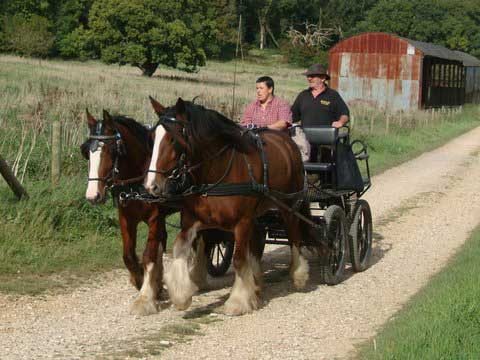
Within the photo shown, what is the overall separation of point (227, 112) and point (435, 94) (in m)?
30.6

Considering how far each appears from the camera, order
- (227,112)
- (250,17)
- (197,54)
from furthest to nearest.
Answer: (250,17)
(197,54)
(227,112)

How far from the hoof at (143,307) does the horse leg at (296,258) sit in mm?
1733

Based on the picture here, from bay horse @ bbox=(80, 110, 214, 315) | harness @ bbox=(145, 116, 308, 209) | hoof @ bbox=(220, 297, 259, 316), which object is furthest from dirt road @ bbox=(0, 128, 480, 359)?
harness @ bbox=(145, 116, 308, 209)

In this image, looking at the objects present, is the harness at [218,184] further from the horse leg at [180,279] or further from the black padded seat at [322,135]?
the black padded seat at [322,135]

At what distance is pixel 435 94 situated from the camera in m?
50.1

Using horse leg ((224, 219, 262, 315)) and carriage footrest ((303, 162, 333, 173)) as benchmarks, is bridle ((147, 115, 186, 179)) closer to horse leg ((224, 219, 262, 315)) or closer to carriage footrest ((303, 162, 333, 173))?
horse leg ((224, 219, 262, 315))

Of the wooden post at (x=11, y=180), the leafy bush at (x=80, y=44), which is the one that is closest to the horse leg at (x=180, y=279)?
the wooden post at (x=11, y=180)

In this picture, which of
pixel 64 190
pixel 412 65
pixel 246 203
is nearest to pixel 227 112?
pixel 64 190

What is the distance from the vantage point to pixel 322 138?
9.67m

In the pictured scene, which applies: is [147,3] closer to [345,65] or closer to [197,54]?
[197,54]

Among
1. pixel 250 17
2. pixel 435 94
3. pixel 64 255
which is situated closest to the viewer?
pixel 64 255

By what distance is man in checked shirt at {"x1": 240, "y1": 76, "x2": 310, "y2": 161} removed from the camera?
355 inches

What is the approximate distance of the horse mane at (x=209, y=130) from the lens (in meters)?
7.47

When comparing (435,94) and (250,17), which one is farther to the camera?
(250,17)
